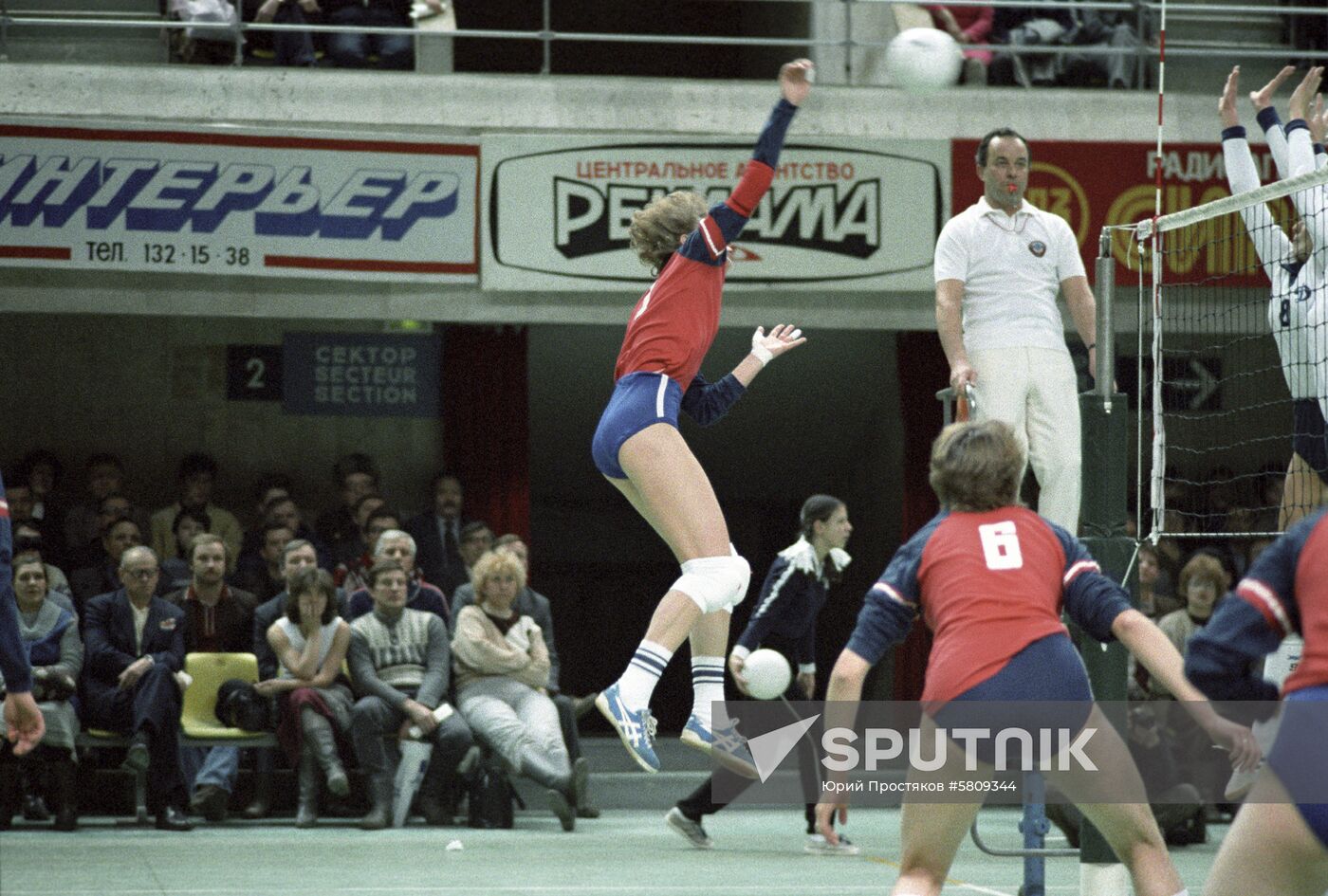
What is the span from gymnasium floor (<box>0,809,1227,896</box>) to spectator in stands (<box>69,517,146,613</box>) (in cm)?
163

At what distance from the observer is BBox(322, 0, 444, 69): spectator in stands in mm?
13430

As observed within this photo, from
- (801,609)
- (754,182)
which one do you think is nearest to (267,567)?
(801,609)

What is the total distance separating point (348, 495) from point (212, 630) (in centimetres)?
219

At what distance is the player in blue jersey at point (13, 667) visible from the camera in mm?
4980

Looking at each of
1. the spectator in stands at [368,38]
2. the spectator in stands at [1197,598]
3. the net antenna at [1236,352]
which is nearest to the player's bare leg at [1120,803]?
the net antenna at [1236,352]

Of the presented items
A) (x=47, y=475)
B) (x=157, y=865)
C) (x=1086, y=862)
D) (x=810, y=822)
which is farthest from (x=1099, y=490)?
(x=47, y=475)

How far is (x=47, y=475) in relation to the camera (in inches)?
534

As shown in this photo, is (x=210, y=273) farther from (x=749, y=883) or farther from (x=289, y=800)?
(x=749, y=883)

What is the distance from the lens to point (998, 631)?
4.70 metres

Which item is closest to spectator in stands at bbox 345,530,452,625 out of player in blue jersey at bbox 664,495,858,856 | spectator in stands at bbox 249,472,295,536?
spectator in stands at bbox 249,472,295,536

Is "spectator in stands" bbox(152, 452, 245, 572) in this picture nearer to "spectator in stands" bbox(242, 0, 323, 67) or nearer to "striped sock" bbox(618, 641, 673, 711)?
"spectator in stands" bbox(242, 0, 323, 67)

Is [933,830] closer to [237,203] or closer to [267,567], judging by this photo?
[267,567]

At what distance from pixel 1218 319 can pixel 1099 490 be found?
7938 mm

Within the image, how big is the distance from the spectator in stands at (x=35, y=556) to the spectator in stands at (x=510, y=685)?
2545 mm
